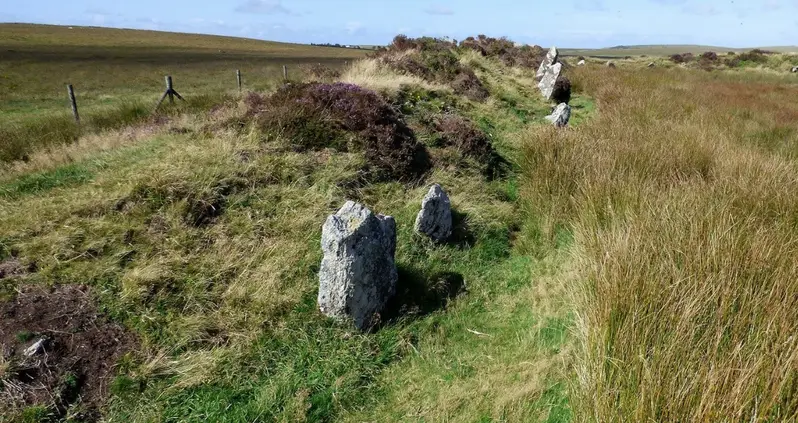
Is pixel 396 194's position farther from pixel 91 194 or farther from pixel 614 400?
pixel 614 400

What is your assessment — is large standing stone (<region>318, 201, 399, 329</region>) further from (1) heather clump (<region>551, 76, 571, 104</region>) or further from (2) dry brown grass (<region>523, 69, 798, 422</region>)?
(1) heather clump (<region>551, 76, 571, 104</region>)

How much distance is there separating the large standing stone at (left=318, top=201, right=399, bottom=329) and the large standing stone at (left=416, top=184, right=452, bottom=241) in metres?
1.31

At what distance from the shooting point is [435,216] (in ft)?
19.8

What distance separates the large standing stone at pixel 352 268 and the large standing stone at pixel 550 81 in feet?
46.2

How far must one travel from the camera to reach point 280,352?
4.22 meters

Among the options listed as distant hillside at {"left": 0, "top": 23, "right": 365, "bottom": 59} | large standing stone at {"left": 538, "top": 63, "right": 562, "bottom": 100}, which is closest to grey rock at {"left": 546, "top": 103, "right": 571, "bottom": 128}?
large standing stone at {"left": 538, "top": 63, "right": 562, "bottom": 100}

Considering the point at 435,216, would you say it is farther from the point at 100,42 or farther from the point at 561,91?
the point at 100,42

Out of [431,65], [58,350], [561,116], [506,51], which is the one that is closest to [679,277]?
[58,350]

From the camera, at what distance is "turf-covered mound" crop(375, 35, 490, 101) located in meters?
13.9

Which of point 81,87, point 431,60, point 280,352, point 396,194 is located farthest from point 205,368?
point 81,87

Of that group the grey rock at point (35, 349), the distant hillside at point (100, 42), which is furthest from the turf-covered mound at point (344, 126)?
the distant hillside at point (100, 42)

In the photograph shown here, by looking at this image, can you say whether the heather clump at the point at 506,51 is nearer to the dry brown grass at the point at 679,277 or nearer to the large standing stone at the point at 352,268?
the dry brown grass at the point at 679,277

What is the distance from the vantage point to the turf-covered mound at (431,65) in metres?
13.9

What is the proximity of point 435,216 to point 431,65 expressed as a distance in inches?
419
